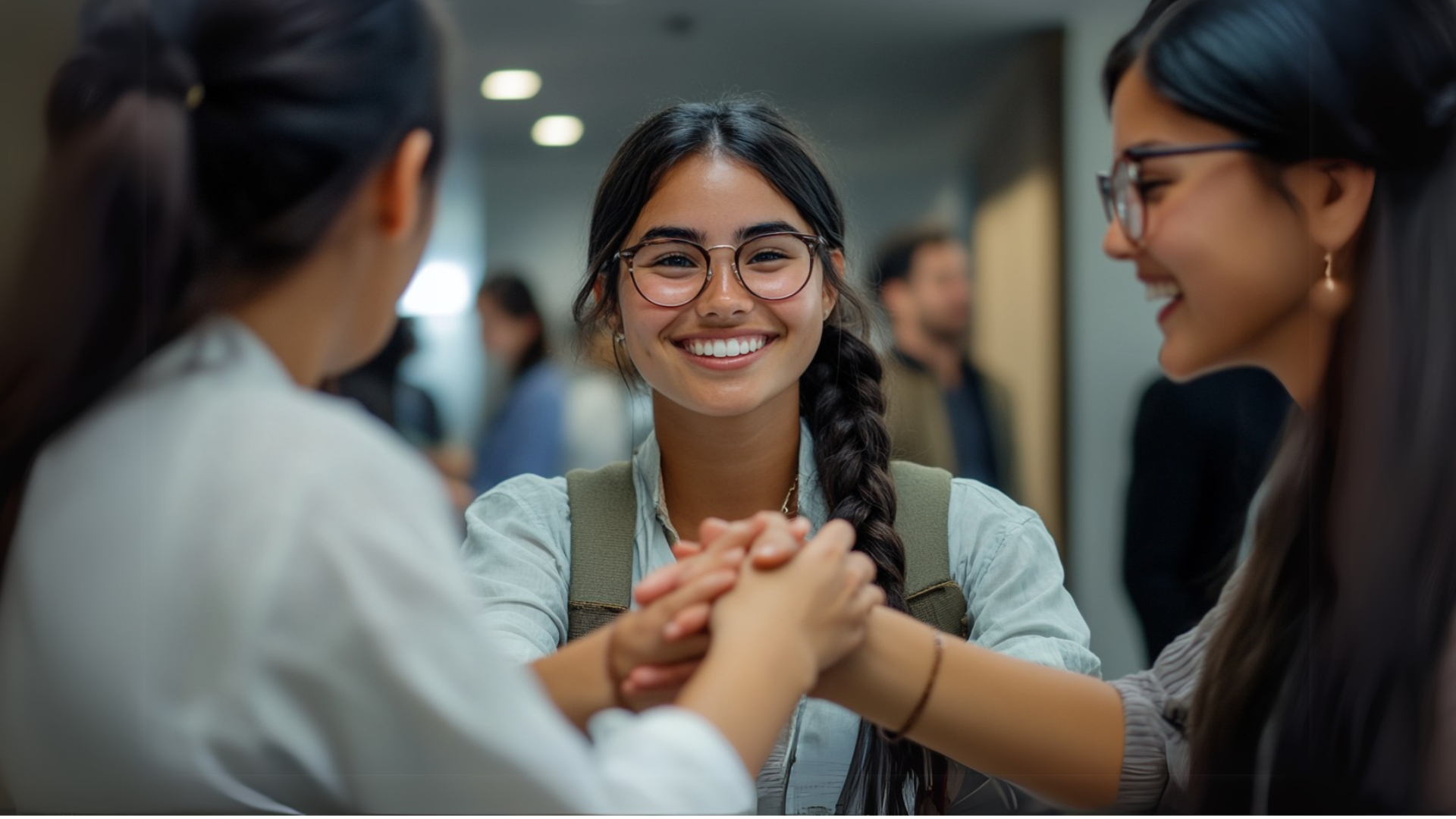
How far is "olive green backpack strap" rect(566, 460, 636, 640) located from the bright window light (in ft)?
0.84

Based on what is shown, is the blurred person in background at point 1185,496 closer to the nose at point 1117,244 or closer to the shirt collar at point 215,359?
the nose at point 1117,244

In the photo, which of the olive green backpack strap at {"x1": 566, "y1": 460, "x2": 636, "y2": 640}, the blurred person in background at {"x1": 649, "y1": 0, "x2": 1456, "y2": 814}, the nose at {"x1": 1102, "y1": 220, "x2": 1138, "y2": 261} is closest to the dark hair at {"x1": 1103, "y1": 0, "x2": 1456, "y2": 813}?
the blurred person in background at {"x1": 649, "y1": 0, "x2": 1456, "y2": 814}

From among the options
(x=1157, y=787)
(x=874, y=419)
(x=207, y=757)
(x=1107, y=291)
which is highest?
(x=1107, y=291)

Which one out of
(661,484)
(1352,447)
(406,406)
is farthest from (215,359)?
(1352,447)

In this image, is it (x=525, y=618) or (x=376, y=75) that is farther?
(x=525, y=618)

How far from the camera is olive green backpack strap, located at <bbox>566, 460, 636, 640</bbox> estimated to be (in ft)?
4.90

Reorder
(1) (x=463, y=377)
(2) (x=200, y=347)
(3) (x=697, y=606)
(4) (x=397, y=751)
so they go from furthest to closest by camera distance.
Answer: (1) (x=463, y=377)
(3) (x=697, y=606)
(2) (x=200, y=347)
(4) (x=397, y=751)

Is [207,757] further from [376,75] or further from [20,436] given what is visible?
[376,75]

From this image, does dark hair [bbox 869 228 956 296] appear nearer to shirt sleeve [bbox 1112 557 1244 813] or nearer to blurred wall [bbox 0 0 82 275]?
shirt sleeve [bbox 1112 557 1244 813]

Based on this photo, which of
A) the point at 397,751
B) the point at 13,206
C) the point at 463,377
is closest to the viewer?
the point at 397,751

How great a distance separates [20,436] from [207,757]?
0.40 meters

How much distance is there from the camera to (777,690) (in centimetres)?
113

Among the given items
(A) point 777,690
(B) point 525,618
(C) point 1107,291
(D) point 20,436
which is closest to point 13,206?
(D) point 20,436

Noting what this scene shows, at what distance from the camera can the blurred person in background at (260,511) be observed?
3.12 ft
